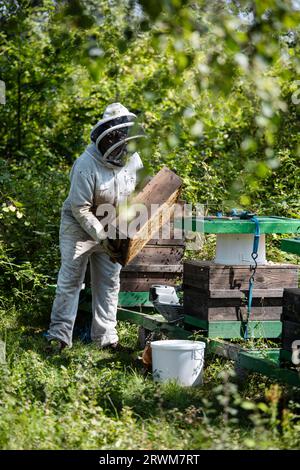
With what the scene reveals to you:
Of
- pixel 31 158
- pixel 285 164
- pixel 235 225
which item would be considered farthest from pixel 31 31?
pixel 235 225

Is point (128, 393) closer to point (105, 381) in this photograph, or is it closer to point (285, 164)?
point (105, 381)

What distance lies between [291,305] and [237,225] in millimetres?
797

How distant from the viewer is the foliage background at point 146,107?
3.28 meters

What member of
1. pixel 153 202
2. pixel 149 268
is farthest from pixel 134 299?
pixel 153 202

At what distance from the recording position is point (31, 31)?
34.9 ft

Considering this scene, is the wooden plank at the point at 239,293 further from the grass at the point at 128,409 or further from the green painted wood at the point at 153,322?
the grass at the point at 128,409

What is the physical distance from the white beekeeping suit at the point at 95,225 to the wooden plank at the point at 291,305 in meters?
1.62

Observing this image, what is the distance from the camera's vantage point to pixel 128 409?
4195mm

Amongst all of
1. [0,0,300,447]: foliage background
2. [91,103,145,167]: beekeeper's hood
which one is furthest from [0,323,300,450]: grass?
[91,103,145,167]: beekeeper's hood

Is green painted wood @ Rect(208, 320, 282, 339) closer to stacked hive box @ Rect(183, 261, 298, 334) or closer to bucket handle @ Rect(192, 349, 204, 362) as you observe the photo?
stacked hive box @ Rect(183, 261, 298, 334)

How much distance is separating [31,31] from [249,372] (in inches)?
268

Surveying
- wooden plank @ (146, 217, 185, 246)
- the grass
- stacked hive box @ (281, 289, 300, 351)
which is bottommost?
the grass

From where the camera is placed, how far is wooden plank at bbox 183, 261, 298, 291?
5.32 metres

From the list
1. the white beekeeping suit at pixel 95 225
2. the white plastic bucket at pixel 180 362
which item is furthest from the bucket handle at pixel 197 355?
the white beekeeping suit at pixel 95 225
